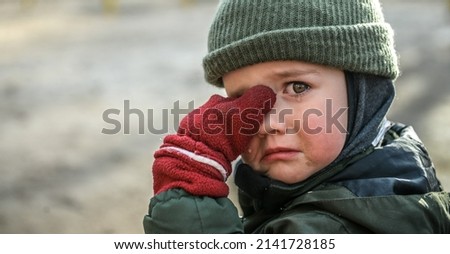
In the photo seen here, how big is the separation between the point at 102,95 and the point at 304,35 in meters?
2.12

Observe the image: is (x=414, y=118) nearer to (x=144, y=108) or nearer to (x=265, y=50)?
(x=144, y=108)

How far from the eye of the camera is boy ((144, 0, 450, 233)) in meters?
1.10

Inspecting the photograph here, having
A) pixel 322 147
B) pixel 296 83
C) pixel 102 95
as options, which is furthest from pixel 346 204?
pixel 102 95

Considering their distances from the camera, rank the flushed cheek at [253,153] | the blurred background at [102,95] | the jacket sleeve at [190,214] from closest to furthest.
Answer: the jacket sleeve at [190,214]
the flushed cheek at [253,153]
the blurred background at [102,95]

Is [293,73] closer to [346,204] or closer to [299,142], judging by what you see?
[299,142]

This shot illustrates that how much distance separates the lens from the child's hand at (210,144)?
3.61 ft

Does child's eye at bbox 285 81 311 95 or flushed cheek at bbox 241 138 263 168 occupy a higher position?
child's eye at bbox 285 81 311 95

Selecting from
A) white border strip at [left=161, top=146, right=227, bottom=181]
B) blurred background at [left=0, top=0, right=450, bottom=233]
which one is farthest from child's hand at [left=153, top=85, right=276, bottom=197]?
blurred background at [left=0, top=0, right=450, bottom=233]

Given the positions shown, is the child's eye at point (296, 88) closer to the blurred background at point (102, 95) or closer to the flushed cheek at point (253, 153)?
the flushed cheek at point (253, 153)

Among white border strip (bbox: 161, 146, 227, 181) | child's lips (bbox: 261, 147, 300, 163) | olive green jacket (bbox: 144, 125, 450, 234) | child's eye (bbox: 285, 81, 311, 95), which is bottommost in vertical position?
olive green jacket (bbox: 144, 125, 450, 234)

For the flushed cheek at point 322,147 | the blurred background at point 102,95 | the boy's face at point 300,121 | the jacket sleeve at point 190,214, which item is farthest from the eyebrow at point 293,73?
the blurred background at point 102,95

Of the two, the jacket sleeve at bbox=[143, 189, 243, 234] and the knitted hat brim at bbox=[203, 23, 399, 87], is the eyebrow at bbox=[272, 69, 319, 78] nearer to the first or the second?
the knitted hat brim at bbox=[203, 23, 399, 87]

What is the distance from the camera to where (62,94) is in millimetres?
3189

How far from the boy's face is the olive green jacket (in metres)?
0.03
